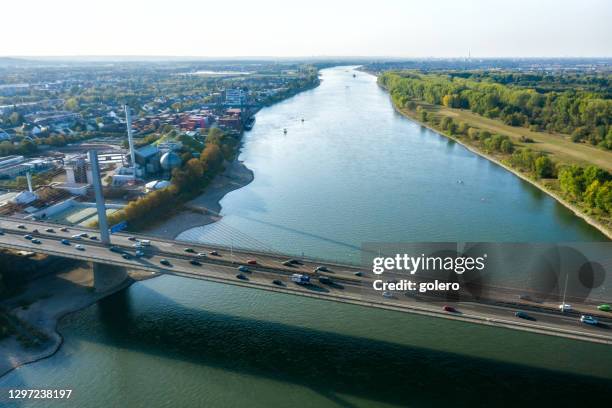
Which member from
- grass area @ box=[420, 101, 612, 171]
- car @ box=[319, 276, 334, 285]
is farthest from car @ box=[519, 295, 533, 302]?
grass area @ box=[420, 101, 612, 171]

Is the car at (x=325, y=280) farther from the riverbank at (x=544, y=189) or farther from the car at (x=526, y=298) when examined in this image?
the riverbank at (x=544, y=189)

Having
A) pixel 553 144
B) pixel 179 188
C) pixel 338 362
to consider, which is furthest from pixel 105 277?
pixel 553 144

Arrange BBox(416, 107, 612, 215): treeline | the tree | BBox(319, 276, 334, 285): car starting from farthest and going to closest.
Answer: the tree → BBox(416, 107, 612, 215): treeline → BBox(319, 276, 334, 285): car

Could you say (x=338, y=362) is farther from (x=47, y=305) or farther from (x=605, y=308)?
(x=47, y=305)

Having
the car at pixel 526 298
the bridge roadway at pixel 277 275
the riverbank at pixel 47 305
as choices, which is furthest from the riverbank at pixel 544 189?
the riverbank at pixel 47 305

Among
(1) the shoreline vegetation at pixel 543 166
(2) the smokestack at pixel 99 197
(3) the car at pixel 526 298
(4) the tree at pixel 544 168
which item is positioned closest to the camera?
(3) the car at pixel 526 298

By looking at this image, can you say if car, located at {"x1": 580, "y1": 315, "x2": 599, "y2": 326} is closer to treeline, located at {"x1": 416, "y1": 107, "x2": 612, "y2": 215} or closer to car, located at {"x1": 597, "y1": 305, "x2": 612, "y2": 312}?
car, located at {"x1": 597, "y1": 305, "x2": 612, "y2": 312}

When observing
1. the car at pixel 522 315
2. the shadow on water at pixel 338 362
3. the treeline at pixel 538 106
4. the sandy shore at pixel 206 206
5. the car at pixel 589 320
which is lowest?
the shadow on water at pixel 338 362
